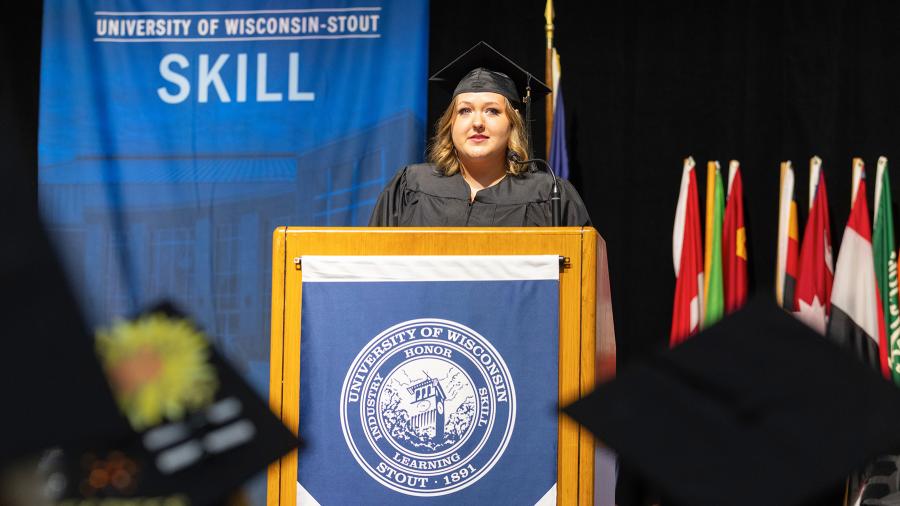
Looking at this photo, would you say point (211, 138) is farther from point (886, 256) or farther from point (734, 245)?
point (886, 256)

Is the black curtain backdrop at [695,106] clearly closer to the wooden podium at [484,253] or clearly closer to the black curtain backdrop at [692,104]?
the black curtain backdrop at [692,104]

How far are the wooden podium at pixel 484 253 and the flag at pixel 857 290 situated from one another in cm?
273

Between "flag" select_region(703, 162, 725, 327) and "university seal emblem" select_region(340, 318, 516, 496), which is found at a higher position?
"flag" select_region(703, 162, 725, 327)

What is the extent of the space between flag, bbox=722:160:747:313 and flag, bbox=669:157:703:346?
12 centimetres

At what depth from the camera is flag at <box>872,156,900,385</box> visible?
4.86 meters

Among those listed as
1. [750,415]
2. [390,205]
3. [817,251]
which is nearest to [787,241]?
[817,251]

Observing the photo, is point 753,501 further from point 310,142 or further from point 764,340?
point 310,142

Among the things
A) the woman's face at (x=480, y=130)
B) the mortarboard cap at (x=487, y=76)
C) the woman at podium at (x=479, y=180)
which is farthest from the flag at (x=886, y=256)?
the woman's face at (x=480, y=130)

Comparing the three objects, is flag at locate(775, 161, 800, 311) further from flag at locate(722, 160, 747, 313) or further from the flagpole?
the flagpole

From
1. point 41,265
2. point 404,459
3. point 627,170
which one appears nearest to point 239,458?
point 41,265

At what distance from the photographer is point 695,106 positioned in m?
5.27

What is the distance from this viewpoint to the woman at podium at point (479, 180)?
330 centimetres

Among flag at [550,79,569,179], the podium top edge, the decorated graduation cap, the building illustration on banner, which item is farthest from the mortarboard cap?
the building illustration on banner

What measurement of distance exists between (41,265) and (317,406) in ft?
4.33
